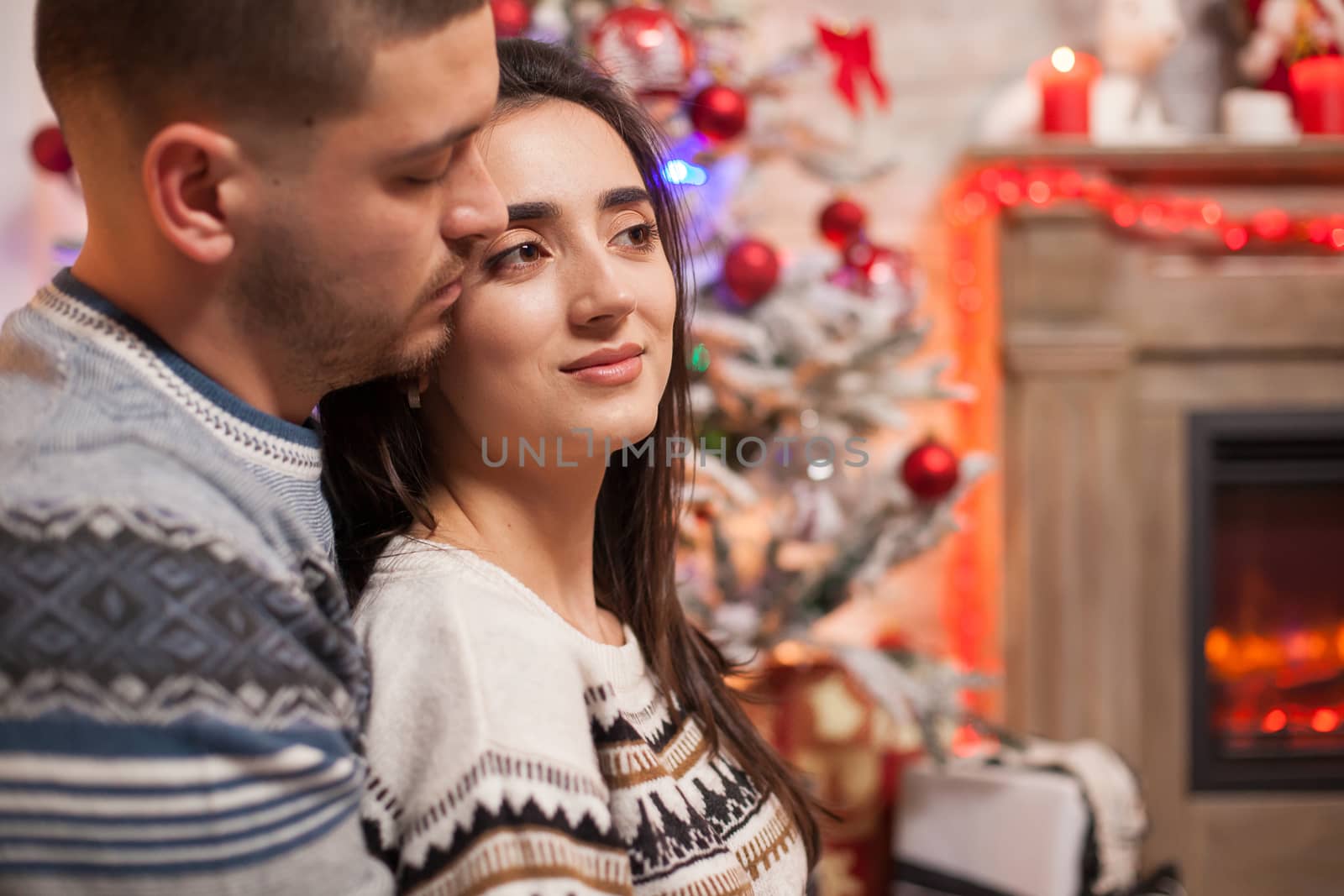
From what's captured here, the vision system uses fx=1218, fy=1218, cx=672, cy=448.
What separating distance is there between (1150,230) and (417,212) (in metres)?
2.55

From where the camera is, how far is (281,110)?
697mm

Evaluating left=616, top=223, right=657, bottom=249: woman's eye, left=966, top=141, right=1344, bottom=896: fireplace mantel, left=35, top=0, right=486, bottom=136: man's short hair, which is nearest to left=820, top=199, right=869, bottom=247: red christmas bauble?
left=966, top=141, right=1344, bottom=896: fireplace mantel

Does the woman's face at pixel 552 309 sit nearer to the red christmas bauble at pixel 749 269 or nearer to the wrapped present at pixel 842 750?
the red christmas bauble at pixel 749 269

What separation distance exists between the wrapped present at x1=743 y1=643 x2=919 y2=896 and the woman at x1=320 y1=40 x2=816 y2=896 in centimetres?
132

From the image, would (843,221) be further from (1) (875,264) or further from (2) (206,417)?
(2) (206,417)

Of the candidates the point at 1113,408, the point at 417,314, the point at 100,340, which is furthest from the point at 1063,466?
the point at 100,340

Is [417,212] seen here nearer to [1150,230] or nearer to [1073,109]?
[1073,109]

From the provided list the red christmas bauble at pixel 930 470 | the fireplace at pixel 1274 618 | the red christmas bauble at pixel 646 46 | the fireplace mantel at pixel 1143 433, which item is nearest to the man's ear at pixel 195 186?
the red christmas bauble at pixel 646 46

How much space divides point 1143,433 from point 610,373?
226 centimetres

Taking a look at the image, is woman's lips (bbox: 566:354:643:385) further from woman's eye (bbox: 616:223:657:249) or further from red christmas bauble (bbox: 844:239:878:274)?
red christmas bauble (bbox: 844:239:878:274)

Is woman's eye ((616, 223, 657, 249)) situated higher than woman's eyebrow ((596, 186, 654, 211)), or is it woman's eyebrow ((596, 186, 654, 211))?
woman's eyebrow ((596, 186, 654, 211))

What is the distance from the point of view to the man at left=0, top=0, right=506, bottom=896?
62 cm

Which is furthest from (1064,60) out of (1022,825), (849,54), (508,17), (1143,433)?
(1022,825)

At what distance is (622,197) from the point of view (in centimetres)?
105
